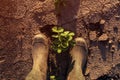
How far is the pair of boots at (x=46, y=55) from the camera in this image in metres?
2.43

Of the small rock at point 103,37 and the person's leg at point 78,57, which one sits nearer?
the person's leg at point 78,57

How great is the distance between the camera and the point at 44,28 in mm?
2596

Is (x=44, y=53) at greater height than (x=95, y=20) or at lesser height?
lesser

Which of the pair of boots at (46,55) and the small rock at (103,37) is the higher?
the small rock at (103,37)

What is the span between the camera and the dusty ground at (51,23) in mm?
2564

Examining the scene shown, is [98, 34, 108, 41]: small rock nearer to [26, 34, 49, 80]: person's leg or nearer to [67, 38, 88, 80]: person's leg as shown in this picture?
[67, 38, 88, 80]: person's leg

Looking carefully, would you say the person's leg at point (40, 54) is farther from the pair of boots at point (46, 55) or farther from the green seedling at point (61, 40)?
the green seedling at point (61, 40)

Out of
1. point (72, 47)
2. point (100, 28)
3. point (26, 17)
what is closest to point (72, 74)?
point (72, 47)

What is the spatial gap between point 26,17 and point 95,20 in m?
0.60

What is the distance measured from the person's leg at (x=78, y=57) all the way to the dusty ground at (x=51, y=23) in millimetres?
63

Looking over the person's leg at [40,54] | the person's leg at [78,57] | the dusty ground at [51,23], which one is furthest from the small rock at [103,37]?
the person's leg at [40,54]

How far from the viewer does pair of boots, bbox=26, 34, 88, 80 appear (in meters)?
2.43

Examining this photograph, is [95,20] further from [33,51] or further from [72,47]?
[33,51]

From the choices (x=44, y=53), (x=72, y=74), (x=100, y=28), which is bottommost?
(x=72, y=74)
